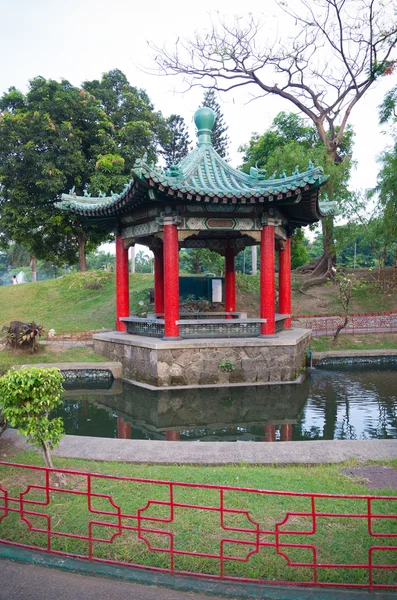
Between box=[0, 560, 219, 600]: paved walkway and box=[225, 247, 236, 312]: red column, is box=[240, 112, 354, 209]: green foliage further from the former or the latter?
box=[0, 560, 219, 600]: paved walkway

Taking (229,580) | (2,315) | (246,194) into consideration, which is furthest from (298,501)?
(2,315)

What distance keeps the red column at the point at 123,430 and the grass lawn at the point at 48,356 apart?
5.11m

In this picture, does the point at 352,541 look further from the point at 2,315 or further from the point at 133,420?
the point at 2,315

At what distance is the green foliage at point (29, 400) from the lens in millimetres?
5582

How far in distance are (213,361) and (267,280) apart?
9.95 ft

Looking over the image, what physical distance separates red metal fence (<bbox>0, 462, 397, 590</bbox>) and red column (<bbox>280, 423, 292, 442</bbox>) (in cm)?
371

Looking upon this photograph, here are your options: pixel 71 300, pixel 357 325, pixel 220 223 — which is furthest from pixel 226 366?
pixel 71 300

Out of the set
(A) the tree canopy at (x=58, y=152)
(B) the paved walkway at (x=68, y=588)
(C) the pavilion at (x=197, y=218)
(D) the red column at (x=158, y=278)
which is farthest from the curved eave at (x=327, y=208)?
(B) the paved walkway at (x=68, y=588)

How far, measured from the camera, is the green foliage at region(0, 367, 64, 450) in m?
5.58

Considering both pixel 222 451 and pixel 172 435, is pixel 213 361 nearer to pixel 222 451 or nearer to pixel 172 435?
pixel 172 435

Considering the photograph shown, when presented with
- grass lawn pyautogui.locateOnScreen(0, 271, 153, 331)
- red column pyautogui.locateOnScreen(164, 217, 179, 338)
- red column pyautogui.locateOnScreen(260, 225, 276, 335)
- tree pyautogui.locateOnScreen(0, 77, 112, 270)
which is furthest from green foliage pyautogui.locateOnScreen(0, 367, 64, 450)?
tree pyautogui.locateOnScreen(0, 77, 112, 270)

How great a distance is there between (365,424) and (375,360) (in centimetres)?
822

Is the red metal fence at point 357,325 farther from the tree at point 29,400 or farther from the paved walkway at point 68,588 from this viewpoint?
the paved walkway at point 68,588

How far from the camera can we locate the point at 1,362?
1442 centimetres
